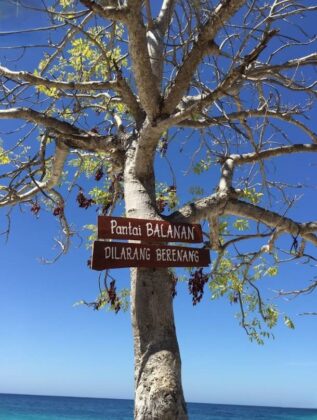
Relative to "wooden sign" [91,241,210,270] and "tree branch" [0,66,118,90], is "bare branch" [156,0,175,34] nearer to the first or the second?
"tree branch" [0,66,118,90]

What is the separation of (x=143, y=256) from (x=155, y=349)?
710mm

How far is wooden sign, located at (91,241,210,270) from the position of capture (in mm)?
3861

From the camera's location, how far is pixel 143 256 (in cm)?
404

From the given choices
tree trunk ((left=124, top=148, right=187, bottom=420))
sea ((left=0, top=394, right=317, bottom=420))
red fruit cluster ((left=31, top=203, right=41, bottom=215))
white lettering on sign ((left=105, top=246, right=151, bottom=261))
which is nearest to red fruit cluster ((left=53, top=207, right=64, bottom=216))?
red fruit cluster ((left=31, top=203, right=41, bottom=215))

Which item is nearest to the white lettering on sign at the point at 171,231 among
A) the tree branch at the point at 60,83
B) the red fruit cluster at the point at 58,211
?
the tree branch at the point at 60,83

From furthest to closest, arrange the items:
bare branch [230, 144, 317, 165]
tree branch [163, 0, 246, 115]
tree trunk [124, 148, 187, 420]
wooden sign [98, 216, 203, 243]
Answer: bare branch [230, 144, 317, 165] → tree branch [163, 0, 246, 115] → wooden sign [98, 216, 203, 243] → tree trunk [124, 148, 187, 420]

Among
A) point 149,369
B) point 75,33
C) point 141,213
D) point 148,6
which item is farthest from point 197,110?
point 75,33

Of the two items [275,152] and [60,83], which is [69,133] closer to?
[60,83]

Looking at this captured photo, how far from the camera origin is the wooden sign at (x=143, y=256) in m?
3.86

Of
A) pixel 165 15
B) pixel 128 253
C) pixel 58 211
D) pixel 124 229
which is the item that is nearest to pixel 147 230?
pixel 124 229

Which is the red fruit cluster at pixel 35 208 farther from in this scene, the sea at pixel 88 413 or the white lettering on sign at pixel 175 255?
the sea at pixel 88 413

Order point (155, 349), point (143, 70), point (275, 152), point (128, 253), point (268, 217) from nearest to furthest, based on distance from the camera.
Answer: point (155, 349), point (128, 253), point (143, 70), point (268, 217), point (275, 152)

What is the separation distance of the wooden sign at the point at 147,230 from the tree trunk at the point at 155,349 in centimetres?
26

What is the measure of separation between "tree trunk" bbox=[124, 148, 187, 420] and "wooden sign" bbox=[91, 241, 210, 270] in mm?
152
